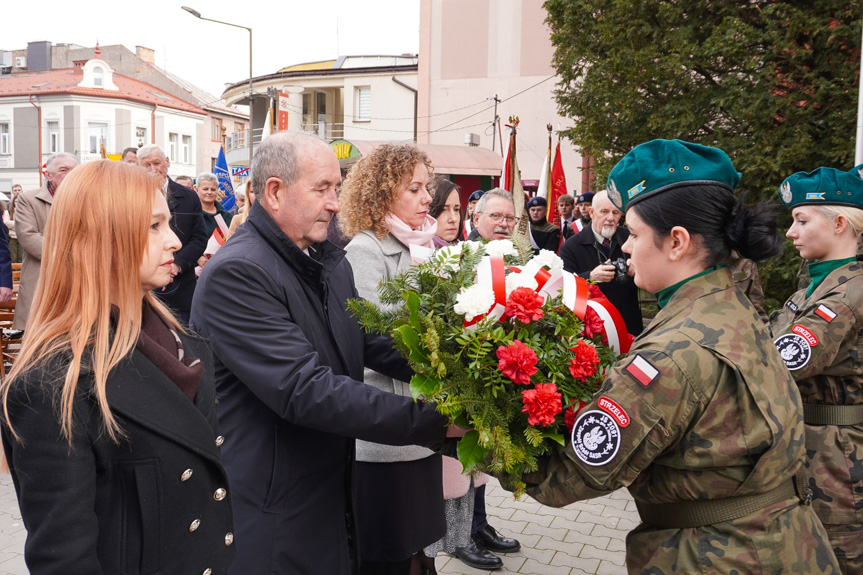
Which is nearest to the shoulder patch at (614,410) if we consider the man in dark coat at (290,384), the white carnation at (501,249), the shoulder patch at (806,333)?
the man in dark coat at (290,384)

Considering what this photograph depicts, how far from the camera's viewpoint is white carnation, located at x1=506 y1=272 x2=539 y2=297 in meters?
2.18

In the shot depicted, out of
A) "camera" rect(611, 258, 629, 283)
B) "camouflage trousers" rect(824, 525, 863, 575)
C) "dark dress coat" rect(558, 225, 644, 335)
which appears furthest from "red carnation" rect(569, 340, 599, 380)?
"dark dress coat" rect(558, 225, 644, 335)

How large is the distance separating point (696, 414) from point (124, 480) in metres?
1.43

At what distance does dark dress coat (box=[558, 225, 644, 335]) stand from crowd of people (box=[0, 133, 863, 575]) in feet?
12.8

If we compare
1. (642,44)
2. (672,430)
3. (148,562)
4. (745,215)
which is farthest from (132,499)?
(642,44)

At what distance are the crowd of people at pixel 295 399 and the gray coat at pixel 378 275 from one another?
256mm

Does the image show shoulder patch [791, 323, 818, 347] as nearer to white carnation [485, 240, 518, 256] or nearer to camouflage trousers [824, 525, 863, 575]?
camouflage trousers [824, 525, 863, 575]

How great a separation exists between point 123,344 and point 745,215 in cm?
166

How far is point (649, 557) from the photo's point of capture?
2002 millimetres

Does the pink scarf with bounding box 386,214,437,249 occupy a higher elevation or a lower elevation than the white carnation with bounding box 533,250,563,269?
higher

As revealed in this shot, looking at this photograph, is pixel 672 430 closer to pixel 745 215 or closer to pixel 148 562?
pixel 745 215

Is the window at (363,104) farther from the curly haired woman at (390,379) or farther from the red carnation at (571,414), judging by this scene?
the red carnation at (571,414)

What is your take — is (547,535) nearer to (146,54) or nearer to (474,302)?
(474,302)

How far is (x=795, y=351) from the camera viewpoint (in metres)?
3.07
